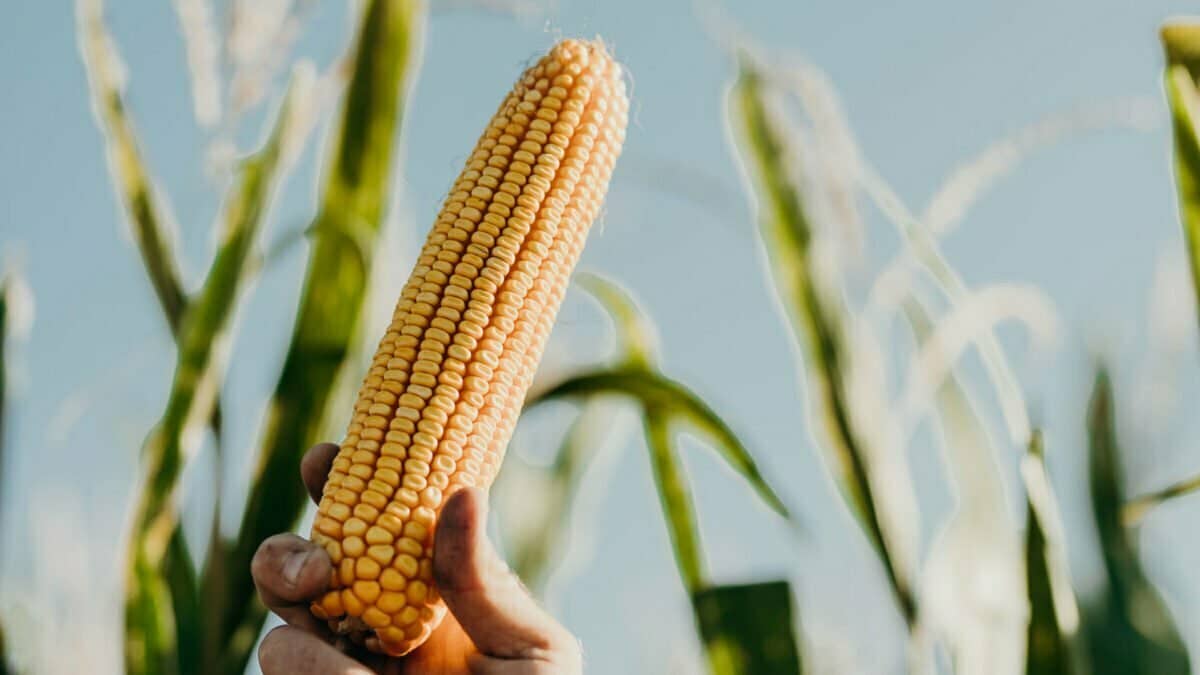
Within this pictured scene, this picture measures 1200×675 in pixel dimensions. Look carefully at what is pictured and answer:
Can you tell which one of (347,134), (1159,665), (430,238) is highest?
(347,134)

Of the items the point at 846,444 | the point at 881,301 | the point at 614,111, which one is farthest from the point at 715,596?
the point at 614,111

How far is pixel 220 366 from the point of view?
5.99 feet

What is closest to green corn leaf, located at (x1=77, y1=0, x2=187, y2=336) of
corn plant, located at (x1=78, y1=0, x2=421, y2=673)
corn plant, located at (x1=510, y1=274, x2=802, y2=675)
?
corn plant, located at (x1=78, y1=0, x2=421, y2=673)

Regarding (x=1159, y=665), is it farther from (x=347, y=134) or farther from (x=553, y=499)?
(x=347, y=134)

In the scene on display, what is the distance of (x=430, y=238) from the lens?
3.67 feet

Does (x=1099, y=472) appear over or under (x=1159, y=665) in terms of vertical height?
over

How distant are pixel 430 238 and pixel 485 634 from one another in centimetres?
35

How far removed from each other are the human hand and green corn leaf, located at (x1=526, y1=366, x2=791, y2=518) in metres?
0.77

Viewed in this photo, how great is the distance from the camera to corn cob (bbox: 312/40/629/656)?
38.4 inches

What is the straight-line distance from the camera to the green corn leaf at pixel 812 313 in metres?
1.83

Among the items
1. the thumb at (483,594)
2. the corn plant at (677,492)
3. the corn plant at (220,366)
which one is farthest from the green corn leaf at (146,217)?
the thumb at (483,594)

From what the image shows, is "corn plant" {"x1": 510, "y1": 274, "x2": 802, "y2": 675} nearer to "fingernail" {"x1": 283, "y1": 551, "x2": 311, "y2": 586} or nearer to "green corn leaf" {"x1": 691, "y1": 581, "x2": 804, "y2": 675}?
"green corn leaf" {"x1": 691, "y1": 581, "x2": 804, "y2": 675}

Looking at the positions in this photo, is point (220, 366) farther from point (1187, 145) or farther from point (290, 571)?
point (1187, 145)

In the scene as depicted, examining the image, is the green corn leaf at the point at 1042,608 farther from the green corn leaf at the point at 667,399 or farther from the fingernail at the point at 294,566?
the fingernail at the point at 294,566
